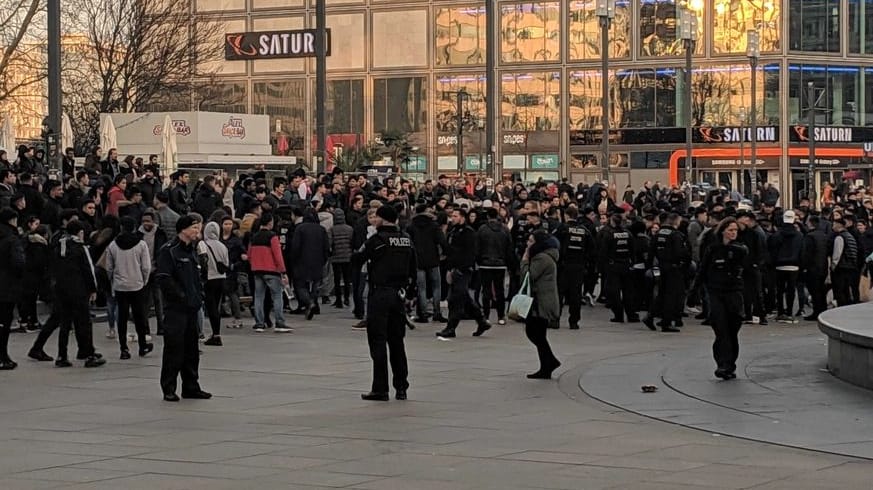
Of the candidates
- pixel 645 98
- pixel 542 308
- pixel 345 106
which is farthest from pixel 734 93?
pixel 542 308

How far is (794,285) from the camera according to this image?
2389 cm

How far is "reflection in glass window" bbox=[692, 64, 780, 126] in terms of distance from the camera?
71.9 metres

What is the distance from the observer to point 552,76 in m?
75.7

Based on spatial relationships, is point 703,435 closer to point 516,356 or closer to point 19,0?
point 516,356

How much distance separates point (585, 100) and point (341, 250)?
5278cm

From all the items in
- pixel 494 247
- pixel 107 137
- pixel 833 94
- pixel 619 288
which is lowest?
pixel 619 288

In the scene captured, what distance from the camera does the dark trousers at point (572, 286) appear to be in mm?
22047

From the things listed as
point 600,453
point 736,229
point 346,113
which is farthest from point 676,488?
point 346,113

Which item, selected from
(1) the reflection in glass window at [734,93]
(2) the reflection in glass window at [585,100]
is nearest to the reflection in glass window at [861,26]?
(1) the reflection in glass window at [734,93]

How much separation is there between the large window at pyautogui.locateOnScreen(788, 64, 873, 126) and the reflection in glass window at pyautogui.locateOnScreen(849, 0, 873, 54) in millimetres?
1142

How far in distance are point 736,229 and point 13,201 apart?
1058 cm

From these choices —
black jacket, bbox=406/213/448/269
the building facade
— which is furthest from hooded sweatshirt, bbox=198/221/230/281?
the building facade

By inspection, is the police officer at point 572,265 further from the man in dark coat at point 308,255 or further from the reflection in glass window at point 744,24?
the reflection in glass window at point 744,24

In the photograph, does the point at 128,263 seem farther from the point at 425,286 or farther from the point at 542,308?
the point at 425,286
